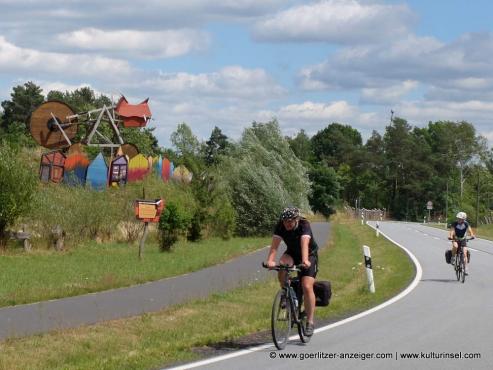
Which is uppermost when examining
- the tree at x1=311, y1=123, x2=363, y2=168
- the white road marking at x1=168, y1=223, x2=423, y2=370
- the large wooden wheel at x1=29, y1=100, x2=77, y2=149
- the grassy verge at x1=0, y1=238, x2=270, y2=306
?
the tree at x1=311, y1=123, x2=363, y2=168

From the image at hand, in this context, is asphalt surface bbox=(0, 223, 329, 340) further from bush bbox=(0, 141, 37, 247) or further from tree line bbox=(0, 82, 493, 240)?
tree line bbox=(0, 82, 493, 240)

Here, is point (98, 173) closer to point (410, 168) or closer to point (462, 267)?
point (462, 267)

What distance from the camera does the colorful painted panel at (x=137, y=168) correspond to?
40.4m

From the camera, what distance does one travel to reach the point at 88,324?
12.9m

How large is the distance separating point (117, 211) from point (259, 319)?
690 inches

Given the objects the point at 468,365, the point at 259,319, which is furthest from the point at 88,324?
the point at 468,365

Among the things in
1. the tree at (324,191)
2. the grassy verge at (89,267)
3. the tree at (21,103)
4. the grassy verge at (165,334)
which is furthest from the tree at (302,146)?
the grassy verge at (165,334)

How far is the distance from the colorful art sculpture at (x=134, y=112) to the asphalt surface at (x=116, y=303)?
22447 mm

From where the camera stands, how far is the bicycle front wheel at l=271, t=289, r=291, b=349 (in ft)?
36.0

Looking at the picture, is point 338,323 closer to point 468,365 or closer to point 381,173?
point 468,365

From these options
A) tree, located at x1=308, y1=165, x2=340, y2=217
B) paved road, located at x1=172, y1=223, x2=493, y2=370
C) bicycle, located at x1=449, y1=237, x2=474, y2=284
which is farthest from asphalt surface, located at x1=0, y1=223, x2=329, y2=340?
tree, located at x1=308, y1=165, x2=340, y2=217

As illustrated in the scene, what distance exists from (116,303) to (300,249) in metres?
5.11

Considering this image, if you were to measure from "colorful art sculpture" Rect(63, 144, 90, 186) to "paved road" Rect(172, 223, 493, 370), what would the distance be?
19783 millimetres

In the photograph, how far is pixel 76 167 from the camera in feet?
122
